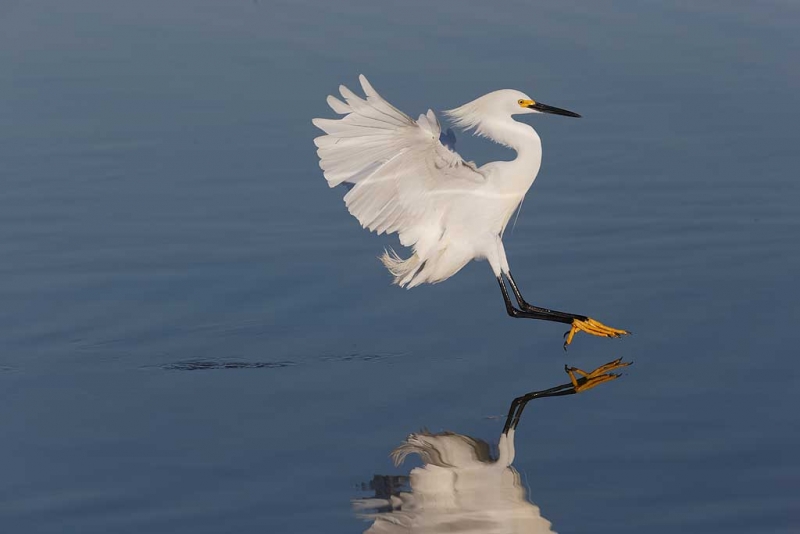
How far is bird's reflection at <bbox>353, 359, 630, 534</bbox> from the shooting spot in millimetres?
5484

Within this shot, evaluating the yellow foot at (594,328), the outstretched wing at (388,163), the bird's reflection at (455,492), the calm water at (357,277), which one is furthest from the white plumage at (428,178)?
the bird's reflection at (455,492)

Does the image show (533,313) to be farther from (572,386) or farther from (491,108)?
(491,108)

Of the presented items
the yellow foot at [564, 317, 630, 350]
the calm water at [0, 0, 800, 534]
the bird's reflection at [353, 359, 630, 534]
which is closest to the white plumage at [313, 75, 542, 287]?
the calm water at [0, 0, 800, 534]

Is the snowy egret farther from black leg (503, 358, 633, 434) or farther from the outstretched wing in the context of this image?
black leg (503, 358, 633, 434)

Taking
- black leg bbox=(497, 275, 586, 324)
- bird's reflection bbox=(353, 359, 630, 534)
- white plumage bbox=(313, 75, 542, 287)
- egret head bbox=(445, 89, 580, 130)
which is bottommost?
bird's reflection bbox=(353, 359, 630, 534)

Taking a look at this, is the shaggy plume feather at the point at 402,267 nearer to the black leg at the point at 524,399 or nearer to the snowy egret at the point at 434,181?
the snowy egret at the point at 434,181

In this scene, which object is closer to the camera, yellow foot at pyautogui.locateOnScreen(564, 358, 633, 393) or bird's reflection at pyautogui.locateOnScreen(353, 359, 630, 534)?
bird's reflection at pyautogui.locateOnScreen(353, 359, 630, 534)

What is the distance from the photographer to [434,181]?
7309 mm

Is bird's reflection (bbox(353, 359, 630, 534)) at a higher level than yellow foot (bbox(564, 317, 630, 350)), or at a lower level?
lower

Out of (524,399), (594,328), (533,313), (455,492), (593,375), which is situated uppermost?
(533,313)

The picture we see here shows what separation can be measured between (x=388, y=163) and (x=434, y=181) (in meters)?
0.37

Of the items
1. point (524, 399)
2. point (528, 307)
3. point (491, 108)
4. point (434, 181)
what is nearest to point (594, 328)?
point (528, 307)

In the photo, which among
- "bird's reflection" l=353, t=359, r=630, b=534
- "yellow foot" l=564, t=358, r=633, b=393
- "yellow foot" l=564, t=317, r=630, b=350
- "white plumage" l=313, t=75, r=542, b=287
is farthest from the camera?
"yellow foot" l=564, t=317, r=630, b=350

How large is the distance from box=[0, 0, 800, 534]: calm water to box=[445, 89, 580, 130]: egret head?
108 cm
